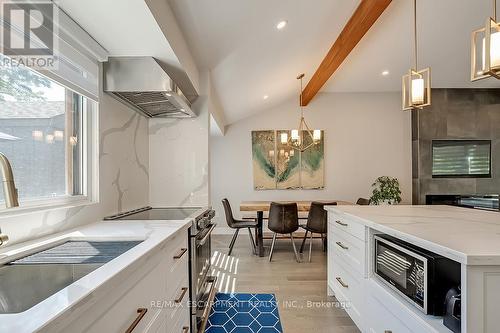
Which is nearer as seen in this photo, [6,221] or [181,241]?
[6,221]

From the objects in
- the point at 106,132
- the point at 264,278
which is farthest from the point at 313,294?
the point at 106,132

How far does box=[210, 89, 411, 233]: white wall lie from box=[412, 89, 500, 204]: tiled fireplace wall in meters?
0.36

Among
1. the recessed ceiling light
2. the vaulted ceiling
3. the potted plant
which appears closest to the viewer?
the vaulted ceiling

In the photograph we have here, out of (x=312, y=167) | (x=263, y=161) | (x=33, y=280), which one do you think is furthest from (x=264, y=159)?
→ (x=33, y=280)

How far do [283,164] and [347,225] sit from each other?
3892 mm

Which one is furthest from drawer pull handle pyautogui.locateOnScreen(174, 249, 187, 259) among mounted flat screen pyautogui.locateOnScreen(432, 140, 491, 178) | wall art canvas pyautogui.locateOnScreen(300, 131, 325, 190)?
mounted flat screen pyautogui.locateOnScreen(432, 140, 491, 178)

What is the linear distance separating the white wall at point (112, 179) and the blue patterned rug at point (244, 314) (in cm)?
121

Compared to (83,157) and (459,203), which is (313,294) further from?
(459,203)

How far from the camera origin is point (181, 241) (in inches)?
67.2

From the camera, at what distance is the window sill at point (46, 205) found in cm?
121

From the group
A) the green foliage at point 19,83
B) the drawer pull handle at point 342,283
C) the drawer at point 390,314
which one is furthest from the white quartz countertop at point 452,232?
the green foliage at point 19,83

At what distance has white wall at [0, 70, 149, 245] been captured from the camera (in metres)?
1.29

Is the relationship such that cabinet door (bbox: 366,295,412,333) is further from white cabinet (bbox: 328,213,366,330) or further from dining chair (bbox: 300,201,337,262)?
dining chair (bbox: 300,201,337,262)

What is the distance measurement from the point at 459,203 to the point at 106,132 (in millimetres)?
6588
